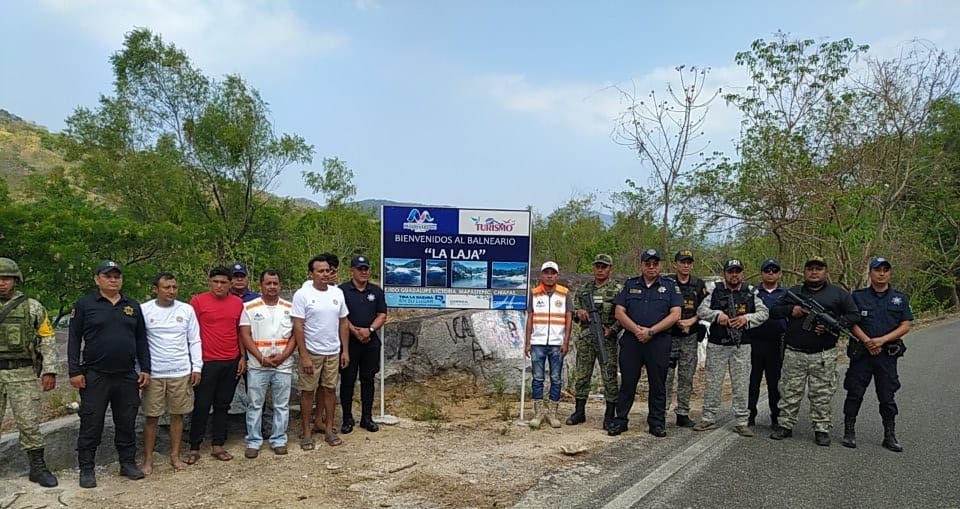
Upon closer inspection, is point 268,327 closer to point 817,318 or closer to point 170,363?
point 170,363

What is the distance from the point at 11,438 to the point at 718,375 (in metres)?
6.52

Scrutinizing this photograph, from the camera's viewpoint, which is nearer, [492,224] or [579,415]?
[579,415]

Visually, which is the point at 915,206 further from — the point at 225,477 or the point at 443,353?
the point at 225,477

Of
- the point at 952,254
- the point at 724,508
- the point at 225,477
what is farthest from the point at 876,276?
the point at 952,254

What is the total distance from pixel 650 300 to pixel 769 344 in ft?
4.58

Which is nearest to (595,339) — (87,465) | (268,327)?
(268,327)

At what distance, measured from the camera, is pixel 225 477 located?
5059mm

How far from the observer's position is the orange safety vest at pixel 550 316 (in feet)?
21.9

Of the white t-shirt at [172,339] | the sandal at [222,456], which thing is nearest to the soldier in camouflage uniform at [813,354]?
the sandal at [222,456]

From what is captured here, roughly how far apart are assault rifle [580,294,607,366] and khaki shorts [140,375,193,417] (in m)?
3.98

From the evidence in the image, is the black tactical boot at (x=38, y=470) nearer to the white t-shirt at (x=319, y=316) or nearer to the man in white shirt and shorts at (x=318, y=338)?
the man in white shirt and shorts at (x=318, y=338)

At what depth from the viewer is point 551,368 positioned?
21.9ft

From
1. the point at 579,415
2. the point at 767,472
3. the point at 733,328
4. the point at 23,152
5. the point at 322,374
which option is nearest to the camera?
the point at 767,472

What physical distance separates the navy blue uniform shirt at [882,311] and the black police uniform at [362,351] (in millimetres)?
4810
